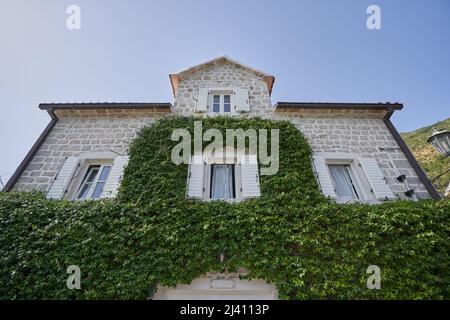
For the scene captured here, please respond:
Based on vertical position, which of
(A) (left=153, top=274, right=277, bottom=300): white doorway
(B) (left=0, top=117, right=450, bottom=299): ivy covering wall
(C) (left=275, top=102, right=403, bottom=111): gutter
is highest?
(C) (left=275, top=102, right=403, bottom=111): gutter

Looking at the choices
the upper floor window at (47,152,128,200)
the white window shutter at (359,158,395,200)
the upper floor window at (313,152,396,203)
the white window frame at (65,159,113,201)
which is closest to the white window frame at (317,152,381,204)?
the upper floor window at (313,152,396,203)

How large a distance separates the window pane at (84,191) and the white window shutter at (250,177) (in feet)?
13.3

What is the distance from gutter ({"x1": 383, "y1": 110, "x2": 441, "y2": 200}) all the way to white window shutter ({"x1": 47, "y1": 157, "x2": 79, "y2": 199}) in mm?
9180

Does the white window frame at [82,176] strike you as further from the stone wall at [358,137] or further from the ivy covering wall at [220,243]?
the stone wall at [358,137]

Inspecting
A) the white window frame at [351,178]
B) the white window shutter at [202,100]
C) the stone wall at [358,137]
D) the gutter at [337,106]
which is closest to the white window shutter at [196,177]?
the white window shutter at [202,100]

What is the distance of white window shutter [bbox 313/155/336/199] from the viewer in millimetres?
5969

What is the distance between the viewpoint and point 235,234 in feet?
15.5

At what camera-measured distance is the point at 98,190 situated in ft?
20.5

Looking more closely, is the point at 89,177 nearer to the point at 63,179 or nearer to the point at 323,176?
the point at 63,179

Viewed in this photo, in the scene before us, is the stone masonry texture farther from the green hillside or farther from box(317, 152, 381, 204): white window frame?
the green hillside
